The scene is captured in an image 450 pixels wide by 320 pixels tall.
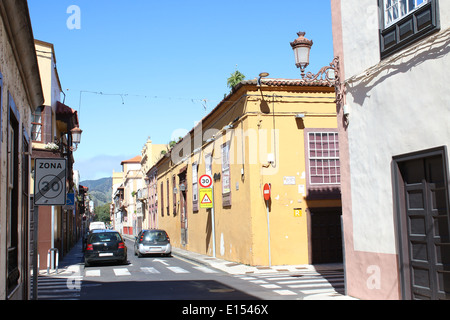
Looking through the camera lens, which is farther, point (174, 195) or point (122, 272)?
point (174, 195)

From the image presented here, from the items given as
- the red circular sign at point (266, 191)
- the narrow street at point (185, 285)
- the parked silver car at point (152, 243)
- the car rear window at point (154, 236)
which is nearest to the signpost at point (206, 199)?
the parked silver car at point (152, 243)

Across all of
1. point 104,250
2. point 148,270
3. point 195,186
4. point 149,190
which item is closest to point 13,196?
point 148,270

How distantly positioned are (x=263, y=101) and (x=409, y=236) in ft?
35.5

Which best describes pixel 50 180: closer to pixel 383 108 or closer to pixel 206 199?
pixel 383 108

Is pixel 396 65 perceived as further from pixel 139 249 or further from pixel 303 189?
pixel 139 249

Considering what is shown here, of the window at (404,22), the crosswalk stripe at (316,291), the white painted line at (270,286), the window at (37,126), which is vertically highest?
the window at (37,126)

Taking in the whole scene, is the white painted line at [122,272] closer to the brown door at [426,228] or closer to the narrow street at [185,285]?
the narrow street at [185,285]

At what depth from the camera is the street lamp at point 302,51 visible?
1287 cm

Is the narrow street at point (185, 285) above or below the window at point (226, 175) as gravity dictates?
below

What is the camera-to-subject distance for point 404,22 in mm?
8656

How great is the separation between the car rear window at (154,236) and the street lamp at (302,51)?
49.0ft

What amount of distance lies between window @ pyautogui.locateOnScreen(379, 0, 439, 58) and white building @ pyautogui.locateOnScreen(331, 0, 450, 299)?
2 centimetres

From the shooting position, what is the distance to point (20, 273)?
873cm

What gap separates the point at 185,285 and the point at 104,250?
7.70m
